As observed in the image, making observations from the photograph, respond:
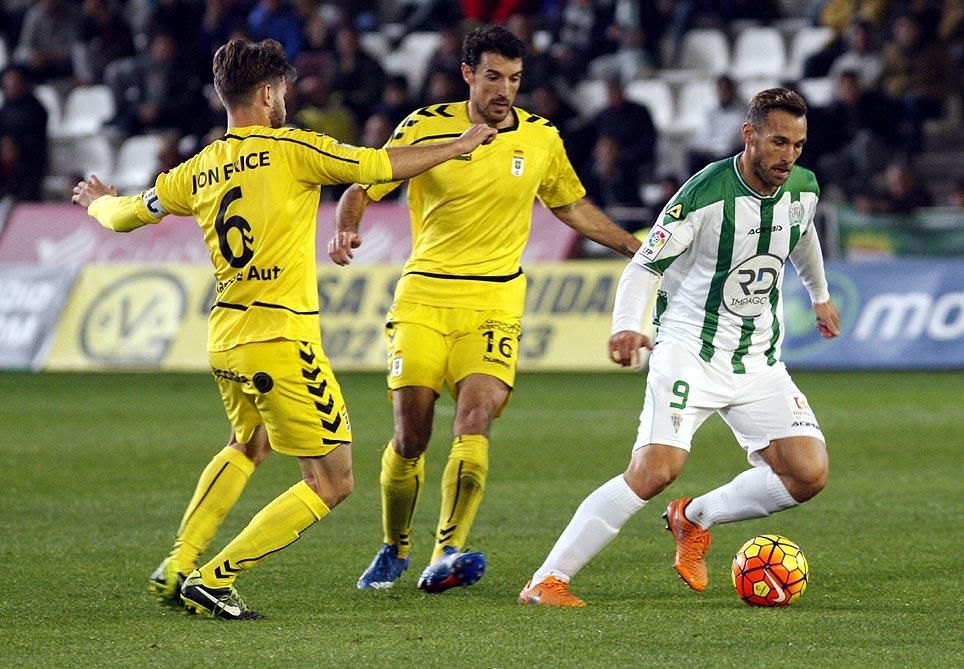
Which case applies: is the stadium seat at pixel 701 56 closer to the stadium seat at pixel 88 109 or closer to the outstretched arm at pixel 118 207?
the stadium seat at pixel 88 109

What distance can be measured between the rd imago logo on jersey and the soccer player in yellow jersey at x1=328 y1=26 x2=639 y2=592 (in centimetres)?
73

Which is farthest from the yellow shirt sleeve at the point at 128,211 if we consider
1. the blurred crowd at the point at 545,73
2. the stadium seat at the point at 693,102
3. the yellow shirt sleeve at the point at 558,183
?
the stadium seat at the point at 693,102

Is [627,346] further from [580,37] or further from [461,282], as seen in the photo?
[580,37]

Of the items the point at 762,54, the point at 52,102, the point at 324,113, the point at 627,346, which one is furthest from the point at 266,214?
the point at 52,102

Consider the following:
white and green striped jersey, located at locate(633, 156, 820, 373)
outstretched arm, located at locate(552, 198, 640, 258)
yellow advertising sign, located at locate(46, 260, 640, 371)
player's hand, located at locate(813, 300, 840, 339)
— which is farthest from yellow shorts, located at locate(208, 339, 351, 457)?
yellow advertising sign, located at locate(46, 260, 640, 371)

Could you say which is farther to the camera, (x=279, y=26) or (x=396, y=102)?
(x=279, y=26)

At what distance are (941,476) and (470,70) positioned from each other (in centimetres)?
431

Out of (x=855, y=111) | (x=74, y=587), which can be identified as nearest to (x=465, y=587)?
(x=74, y=587)

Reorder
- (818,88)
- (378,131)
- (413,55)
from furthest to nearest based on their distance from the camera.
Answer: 1. (413,55)
2. (818,88)
3. (378,131)

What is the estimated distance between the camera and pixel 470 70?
733 centimetres

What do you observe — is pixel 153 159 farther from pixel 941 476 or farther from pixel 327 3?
pixel 941 476

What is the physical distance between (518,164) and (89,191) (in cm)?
182

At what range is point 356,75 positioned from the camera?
66.5 feet

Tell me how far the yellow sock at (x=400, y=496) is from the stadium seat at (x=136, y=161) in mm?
15192
